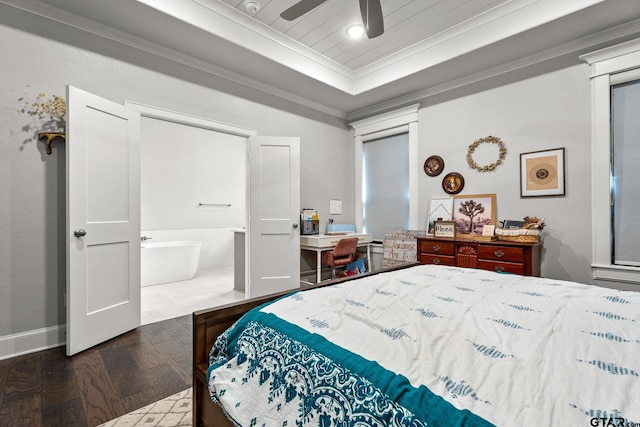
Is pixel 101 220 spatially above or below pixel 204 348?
above

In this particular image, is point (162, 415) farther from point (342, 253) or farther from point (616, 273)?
point (616, 273)

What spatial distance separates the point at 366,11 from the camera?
2.12 meters

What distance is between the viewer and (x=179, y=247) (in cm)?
479

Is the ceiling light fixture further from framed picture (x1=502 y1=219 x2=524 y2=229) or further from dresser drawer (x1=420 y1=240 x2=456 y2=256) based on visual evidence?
framed picture (x1=502 y1=219 x2=524 y2=229)

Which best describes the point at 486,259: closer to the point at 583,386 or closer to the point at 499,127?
the point at 499,127

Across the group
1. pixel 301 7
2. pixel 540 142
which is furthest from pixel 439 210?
pixel 301 7

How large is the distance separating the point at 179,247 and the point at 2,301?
2.51 metres

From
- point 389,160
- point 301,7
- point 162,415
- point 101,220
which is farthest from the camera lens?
point 389,160

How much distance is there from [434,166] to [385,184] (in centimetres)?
82

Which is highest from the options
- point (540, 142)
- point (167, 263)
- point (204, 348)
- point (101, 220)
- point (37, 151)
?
point (540, 142)

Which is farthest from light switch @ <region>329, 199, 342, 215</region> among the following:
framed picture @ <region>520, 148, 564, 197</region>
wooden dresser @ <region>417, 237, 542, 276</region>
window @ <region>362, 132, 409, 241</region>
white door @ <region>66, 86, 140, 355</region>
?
white door @ <region>66, 86, 140, 355</region>

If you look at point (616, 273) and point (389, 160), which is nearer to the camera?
point (616, 273)

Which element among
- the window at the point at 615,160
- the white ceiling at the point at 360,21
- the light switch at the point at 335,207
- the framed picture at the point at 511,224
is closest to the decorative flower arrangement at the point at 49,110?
the white ceiling at the point at 360,21

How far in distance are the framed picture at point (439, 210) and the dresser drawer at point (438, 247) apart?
0.98 ft
